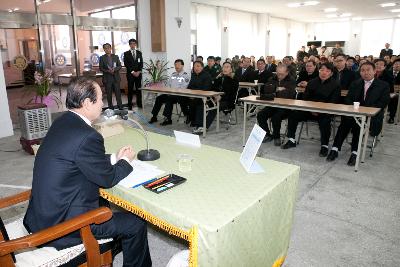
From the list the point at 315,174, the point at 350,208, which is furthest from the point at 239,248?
the point at 315,174

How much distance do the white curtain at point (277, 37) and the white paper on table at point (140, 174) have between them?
15039mm

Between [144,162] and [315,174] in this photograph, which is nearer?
[144,162]

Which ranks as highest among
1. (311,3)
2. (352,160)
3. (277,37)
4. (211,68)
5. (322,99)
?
(311,3)

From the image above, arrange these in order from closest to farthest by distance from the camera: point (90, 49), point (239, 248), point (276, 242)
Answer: point (239, 248) < point (276, 242) < point (90, 49)

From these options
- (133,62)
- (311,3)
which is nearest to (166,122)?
(133,62)

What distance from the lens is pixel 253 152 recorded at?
1796 mm

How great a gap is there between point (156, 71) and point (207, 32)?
15.9 ft

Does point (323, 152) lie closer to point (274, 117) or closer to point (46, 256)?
point (274, 117)

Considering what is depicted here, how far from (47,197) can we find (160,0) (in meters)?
7.38

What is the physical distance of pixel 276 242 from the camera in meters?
1.77

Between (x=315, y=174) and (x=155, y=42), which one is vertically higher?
(x=155, y=42)

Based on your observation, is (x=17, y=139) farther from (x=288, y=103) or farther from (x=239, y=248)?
(x=239, y=248)

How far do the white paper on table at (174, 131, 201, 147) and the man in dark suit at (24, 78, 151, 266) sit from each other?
0.78 meters

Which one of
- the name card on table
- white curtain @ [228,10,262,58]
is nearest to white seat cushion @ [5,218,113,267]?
the name card on table
